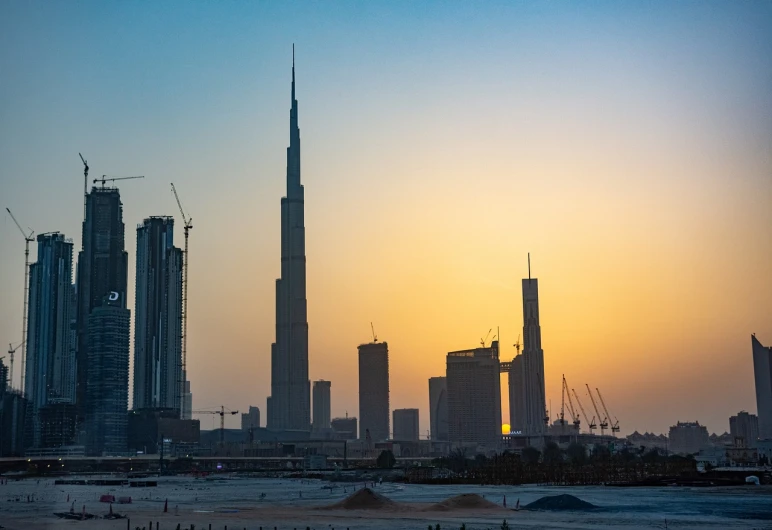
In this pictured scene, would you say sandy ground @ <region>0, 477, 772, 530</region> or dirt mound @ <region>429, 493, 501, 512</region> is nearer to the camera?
sandy ground @ <region>0, 477, 772, 530</region>

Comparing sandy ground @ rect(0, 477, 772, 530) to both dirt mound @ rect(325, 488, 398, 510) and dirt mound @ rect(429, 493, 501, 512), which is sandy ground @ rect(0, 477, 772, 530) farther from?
dirt mound @ rect(325, 488, 398, 510)

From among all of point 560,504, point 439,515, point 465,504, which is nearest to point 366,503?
point 465,504

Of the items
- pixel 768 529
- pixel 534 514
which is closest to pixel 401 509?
pixel 534 514

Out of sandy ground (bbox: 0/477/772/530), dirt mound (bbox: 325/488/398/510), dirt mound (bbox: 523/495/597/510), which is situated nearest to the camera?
sandy ground (bbox: 0/477/772/530)

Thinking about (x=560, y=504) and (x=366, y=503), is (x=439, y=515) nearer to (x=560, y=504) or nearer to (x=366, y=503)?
(x=366, y=503)

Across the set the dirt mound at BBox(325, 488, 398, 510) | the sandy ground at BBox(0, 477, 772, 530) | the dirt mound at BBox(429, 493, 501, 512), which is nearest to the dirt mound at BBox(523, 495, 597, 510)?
the sandy ground at BBox(0, 477, 772, 530)

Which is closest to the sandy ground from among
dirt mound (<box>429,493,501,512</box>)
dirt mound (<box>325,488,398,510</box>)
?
dirt mound (<box>429,493,501,512</box>)

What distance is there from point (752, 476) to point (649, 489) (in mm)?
22408

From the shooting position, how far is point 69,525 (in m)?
113

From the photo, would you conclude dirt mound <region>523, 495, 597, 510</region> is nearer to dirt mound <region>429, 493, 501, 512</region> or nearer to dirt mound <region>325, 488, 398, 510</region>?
dirt mound <region>429, 493, 501, 512</region>

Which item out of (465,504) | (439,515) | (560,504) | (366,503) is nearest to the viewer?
(439,515)

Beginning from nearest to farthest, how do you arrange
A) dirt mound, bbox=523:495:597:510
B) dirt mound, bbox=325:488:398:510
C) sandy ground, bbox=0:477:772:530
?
sandy ground, bbox=0:477:772:530 → dirt mound, bbox=523:495:597:510 → dirt mound, bbox=325:488:398:510

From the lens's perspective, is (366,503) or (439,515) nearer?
(439,515)

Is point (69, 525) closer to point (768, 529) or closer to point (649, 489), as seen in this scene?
point (768, 529)
